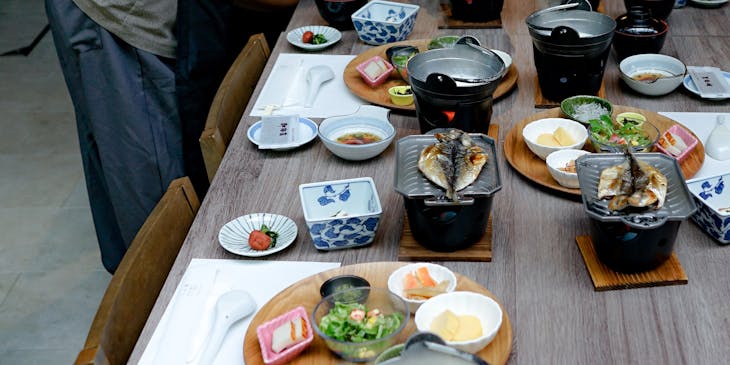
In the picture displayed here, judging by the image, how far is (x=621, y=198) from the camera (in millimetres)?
1546

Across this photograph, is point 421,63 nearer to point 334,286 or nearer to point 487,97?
point 487,97

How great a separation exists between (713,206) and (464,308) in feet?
2.20

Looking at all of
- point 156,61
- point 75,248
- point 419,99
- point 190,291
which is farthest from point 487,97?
point 75,248

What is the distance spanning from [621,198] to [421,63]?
74 centimetres

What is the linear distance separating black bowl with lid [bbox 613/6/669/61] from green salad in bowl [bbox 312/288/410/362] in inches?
56.2

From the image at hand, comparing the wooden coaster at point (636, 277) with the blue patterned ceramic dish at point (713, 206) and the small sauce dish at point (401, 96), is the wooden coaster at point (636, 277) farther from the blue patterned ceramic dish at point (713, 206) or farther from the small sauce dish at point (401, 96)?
the small sauce dish at point (401, 96)

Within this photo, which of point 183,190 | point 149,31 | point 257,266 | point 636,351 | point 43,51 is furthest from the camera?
point 43,51

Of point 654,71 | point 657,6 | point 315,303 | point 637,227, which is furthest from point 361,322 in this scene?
point 657,6

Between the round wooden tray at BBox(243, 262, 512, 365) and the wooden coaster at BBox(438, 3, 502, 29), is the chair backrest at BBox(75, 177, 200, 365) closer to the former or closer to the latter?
the round wooden tray at BBox(243, 262, 512, 365)

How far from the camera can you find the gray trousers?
284 centimetres

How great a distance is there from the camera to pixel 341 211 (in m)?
1.84

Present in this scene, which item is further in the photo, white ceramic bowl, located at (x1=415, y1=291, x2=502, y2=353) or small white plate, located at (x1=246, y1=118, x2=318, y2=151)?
small white plate, located at (x1=246, y1=118, x2=318, y2=151)

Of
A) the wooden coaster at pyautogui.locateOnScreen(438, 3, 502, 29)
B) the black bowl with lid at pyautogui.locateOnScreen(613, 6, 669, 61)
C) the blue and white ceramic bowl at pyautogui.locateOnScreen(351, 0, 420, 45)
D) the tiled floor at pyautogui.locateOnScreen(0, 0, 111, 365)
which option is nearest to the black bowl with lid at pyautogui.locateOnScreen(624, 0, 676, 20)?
the black bowl with lid at pyautogui.locateOnScreen(613, 6, 669, 61)

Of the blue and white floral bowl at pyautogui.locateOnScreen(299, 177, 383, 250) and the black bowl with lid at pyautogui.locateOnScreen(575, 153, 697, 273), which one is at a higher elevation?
the black bowl with lid at pyautogui.locateOnScreen(575, 153, 697, 273)
